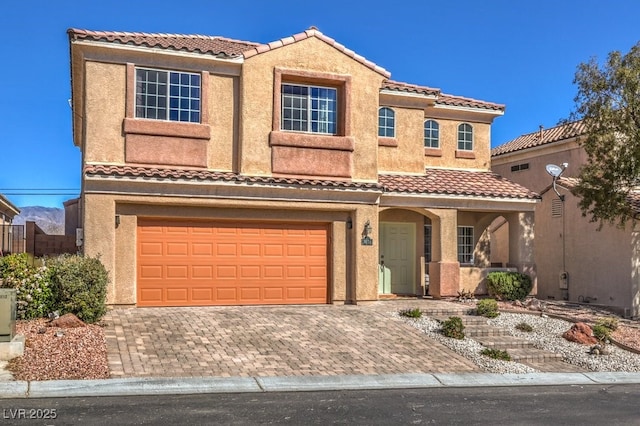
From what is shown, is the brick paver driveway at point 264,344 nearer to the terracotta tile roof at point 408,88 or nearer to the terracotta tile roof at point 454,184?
the terracotta tile roof at point 454,184

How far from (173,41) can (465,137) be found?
10.6 meters

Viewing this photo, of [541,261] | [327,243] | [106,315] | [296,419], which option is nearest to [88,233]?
[106,315]

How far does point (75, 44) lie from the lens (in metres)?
16.7

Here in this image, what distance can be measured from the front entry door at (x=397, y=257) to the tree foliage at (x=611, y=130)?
542 centimetres

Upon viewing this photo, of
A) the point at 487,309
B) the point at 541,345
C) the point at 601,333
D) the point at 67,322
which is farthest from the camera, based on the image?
the point at 487,309

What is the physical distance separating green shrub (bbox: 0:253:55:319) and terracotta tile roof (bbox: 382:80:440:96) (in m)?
11.5

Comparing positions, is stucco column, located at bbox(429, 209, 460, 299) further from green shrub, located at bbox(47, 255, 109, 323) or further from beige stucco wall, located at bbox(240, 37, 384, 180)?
green shrub, located at bbox(47, 255, 109, 323)

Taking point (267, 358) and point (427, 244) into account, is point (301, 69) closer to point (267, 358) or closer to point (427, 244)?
point (427, 244)

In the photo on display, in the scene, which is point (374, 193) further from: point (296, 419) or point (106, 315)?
point (296, 419)

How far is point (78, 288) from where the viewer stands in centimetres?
1434

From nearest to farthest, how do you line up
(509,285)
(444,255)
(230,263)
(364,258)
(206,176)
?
(206,176)
(230,263)
(364,258)
(444,255)
(509,285)

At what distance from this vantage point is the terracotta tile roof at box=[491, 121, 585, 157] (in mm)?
25484

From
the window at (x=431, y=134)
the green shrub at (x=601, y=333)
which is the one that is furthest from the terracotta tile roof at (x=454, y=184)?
the green shrub at (x=601, y=333)

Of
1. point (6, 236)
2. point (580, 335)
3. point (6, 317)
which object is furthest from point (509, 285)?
point (6, 236)
